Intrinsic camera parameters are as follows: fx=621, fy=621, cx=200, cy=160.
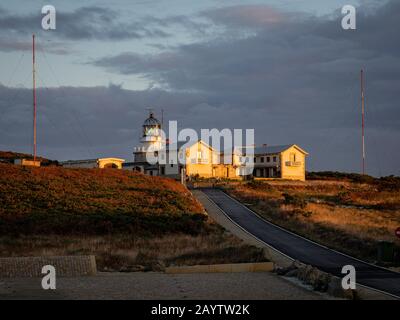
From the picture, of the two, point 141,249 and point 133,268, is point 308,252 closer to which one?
point 141,249

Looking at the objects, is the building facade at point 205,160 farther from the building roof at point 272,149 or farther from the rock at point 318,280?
the rock at point 318,280

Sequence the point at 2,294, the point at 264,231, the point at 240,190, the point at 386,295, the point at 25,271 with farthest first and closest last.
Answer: the point at 240,190
the point at 264,231
the point at 25,271
the point at 386,295
the point at 2,294

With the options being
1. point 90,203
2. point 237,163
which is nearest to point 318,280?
point 90,203

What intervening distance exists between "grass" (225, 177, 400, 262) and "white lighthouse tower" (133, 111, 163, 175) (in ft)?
62.7

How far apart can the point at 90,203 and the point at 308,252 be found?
2215cm

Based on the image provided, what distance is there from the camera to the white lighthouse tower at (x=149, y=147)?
87.2 meters

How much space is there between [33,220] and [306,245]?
1807 centimetres

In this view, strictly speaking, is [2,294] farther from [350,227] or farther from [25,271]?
[350,227]

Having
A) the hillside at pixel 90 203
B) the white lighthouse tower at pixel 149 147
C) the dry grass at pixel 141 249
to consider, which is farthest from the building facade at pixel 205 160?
the dry grass at pixel 141 249

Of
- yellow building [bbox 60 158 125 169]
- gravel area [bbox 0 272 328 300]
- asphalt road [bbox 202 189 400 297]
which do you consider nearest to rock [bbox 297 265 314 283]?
gravel area [bbox 0 272 328 300]

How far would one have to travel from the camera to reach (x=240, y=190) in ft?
210

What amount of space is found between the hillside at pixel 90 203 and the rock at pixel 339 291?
835 inches

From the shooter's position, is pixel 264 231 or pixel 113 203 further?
pixel 113 203
